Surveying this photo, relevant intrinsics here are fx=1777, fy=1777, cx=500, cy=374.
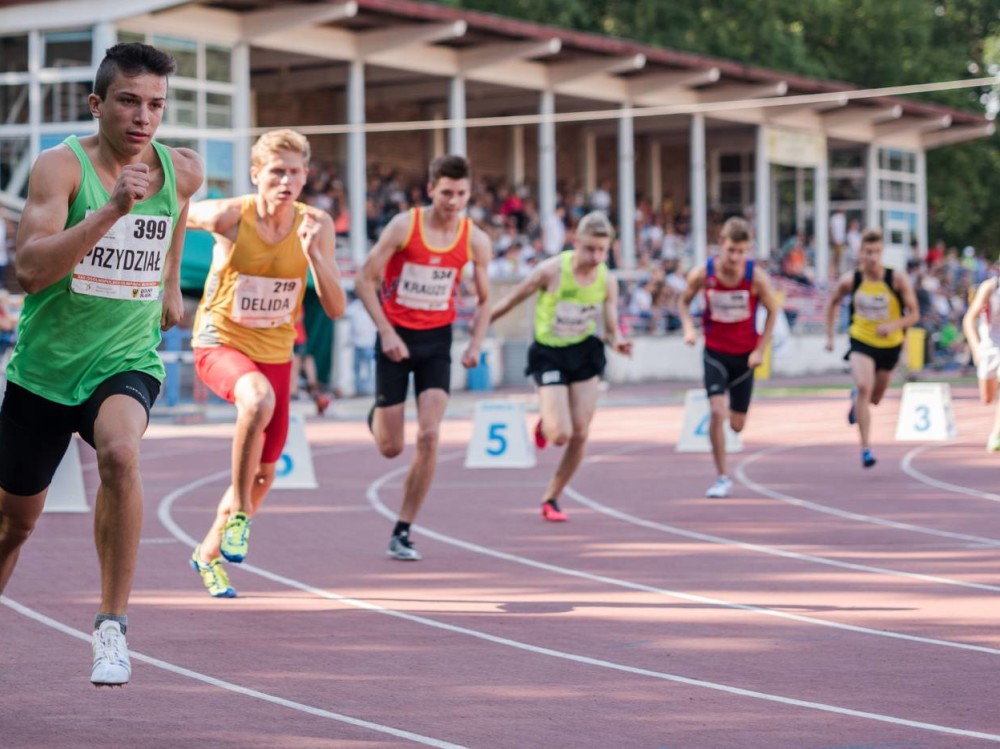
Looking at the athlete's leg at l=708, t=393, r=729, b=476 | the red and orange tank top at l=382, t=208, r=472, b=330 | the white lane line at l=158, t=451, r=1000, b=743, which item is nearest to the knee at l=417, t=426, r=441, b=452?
the red and orange tank top at l=382, t=208, r=472, b=330

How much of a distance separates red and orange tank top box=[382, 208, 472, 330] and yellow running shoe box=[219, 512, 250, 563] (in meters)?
2.11

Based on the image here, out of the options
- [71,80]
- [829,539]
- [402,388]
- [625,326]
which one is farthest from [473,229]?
[625,326]

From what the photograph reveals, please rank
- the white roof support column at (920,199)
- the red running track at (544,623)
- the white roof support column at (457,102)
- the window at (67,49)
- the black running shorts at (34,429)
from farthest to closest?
the white roof support column at (920,199)
the white roof support column at (457,102)
the window at (67,49)
the red running track at (544,623)
the black running shorts at (34,429)

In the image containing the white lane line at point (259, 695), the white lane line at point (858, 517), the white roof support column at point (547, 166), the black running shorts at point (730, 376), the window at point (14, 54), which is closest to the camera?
the white lane line at point (259, 695)

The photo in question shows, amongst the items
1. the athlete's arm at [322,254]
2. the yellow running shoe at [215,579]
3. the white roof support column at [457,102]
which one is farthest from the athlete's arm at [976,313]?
the white roof support column at [457,102]

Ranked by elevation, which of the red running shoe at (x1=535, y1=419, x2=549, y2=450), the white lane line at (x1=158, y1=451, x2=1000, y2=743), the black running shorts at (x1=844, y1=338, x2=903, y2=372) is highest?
the black running shorts at (x1=844, y1=338, x2=903, y2=372)

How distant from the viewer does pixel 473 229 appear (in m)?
10.6

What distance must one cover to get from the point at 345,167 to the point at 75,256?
3099 cm

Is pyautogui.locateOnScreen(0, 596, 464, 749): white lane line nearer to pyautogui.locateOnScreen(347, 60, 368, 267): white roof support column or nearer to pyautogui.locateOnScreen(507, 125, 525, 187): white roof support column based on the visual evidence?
pyautogui.locateOnScreen(347, 60, 368, 267): white roof support column

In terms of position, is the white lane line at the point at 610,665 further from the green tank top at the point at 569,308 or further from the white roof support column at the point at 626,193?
the white roof support column at the point at 626,193

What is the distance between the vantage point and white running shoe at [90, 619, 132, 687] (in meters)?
5.57

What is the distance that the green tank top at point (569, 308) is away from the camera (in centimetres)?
1235

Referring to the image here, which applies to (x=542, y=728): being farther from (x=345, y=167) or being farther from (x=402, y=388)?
(x=345, y=167)

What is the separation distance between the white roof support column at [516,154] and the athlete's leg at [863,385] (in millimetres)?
28532
